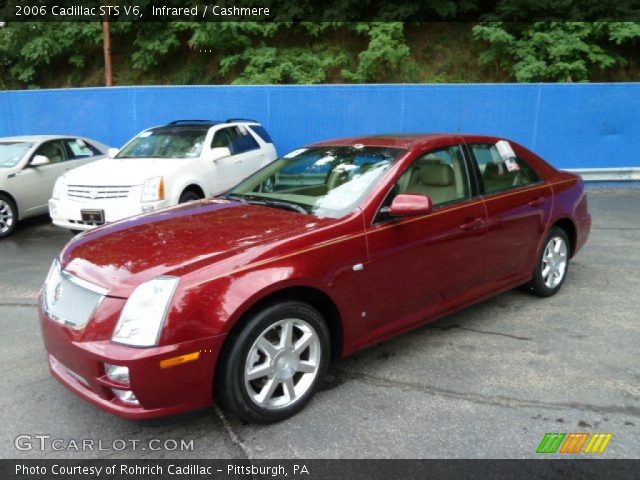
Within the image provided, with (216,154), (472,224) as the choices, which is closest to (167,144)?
(216,154)

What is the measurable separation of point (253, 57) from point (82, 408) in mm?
14024

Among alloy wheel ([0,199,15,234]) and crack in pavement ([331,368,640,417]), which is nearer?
crack in pavement ([331,368,640,417])

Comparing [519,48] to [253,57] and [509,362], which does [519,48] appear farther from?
[509,362]

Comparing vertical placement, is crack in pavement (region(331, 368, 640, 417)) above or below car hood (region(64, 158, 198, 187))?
below

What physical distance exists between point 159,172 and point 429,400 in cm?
494

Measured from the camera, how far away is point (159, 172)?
7.02 metres

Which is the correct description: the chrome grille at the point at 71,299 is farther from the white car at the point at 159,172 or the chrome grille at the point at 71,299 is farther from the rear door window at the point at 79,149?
the rear door window at the point at 79,149

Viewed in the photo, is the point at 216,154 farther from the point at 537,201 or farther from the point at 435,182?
the point at 537,201

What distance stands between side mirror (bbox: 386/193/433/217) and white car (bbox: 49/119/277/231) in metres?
3.71

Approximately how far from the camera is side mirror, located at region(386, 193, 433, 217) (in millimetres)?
3447

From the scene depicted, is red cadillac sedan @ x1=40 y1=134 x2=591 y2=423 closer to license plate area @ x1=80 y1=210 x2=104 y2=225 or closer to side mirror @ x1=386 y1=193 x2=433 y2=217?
side mirror @ x1=386 y1=193 x2=433 y2=217

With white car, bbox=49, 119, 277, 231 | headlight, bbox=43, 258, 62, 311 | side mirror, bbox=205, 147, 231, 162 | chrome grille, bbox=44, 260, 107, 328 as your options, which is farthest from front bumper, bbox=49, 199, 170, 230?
chrome grille, bbox=44, 260, 107, 328

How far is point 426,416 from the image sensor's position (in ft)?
10.4
